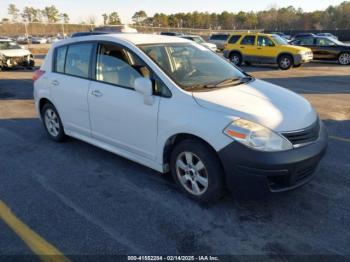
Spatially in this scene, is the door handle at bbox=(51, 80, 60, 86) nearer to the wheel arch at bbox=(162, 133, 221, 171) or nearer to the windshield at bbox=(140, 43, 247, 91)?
the windshield at bbox=(140, 43, 247, 91)

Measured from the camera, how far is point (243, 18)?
111 meters

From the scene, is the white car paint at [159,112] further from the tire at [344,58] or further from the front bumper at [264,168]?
the tire at [344,58]

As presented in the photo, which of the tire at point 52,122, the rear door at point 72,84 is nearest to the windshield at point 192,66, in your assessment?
the rear door at point 72,84

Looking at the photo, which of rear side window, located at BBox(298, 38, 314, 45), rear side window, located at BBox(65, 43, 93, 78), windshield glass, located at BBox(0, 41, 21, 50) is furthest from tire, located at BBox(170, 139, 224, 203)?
rear side window, located at BBox(298, 38, 314, 45)

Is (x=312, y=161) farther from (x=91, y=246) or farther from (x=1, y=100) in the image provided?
(x=1, y=100)

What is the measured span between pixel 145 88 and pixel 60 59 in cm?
230

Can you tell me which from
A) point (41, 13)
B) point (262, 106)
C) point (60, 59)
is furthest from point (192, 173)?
point (41, 13)

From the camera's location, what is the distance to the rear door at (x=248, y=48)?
1720 cm

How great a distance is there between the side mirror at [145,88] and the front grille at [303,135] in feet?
4.78

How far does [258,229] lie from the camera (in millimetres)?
3018

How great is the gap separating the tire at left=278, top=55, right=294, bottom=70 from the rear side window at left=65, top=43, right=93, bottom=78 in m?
13.7

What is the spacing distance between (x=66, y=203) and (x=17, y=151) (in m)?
2.14

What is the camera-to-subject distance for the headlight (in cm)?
292

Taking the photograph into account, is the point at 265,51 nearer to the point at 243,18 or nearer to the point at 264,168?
the point at 264,168
